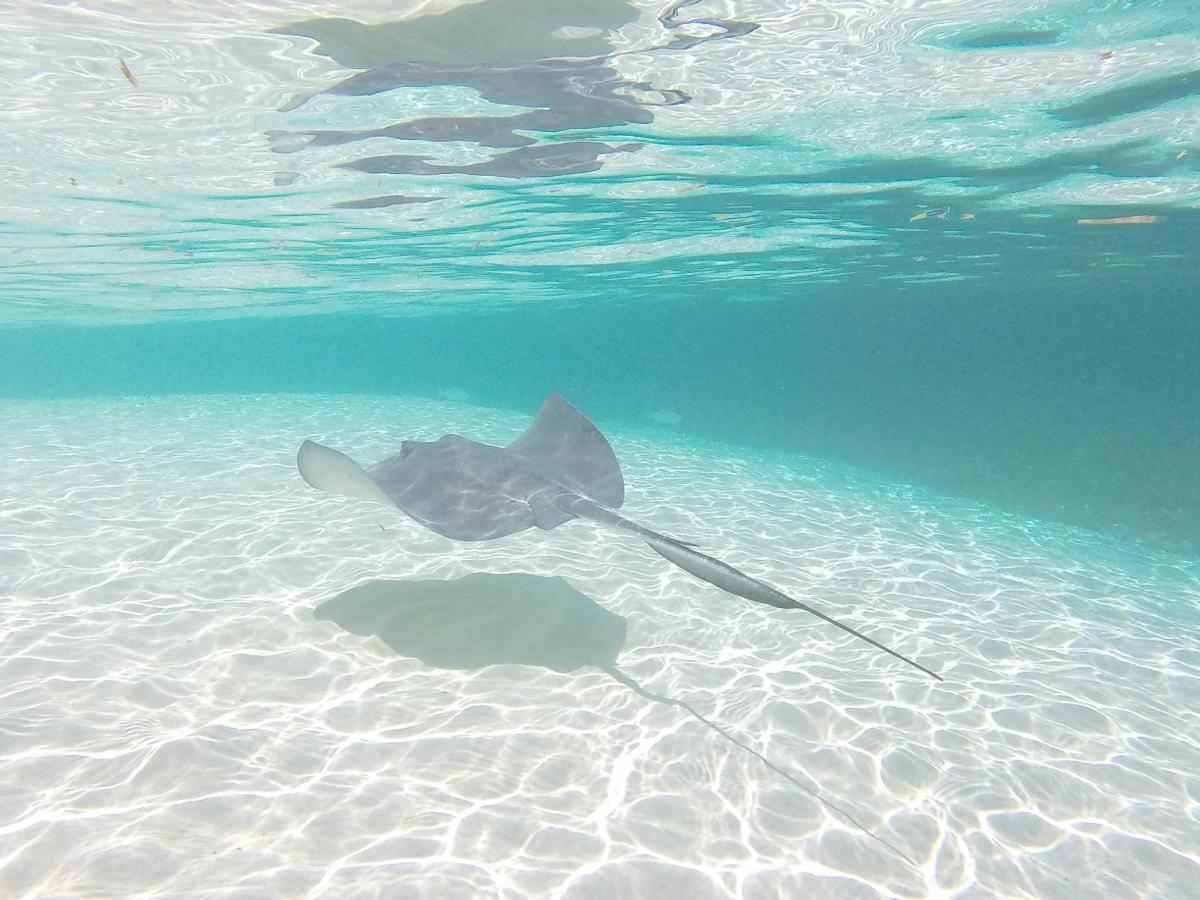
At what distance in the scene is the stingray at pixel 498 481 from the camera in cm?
545

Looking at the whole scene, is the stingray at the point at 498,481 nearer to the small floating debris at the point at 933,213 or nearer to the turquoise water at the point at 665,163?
the turquoise water at the point at 665,163

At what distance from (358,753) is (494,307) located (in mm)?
44215

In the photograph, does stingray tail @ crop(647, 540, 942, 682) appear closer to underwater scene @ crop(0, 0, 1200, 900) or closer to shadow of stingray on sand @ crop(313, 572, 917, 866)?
underwater scene @ crop(0, 0, 1200, 900)

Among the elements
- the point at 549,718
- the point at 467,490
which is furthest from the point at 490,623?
the point at 549,718

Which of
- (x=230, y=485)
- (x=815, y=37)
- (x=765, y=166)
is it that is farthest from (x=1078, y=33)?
(x=230, y=485)

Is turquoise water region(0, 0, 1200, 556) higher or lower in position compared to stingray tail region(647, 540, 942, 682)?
higher

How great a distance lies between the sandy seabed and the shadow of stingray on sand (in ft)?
0.13

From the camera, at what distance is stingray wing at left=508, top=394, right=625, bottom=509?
739cm

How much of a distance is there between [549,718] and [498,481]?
2.47m

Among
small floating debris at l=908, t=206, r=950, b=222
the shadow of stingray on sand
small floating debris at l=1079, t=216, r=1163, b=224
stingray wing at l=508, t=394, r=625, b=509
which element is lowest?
the shadow of stingray on sand

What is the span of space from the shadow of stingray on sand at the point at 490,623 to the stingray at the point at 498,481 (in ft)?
4.75

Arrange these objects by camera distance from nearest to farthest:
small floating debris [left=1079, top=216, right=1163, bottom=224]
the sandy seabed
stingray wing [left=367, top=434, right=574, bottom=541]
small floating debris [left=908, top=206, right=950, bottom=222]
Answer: the sandy seabed, stingray wing [left=367, top=434, right=574, bottom=541], small floating debris [left=908, top=206, right=950, bottom=222], small floating debris [left=1079, top=216, right=1163, bottom=224]

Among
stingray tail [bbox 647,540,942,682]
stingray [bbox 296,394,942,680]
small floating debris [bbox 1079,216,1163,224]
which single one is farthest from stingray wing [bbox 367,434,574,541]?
small floating debris [bbox 1079,216,1163,224]

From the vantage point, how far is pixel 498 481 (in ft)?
22.8
